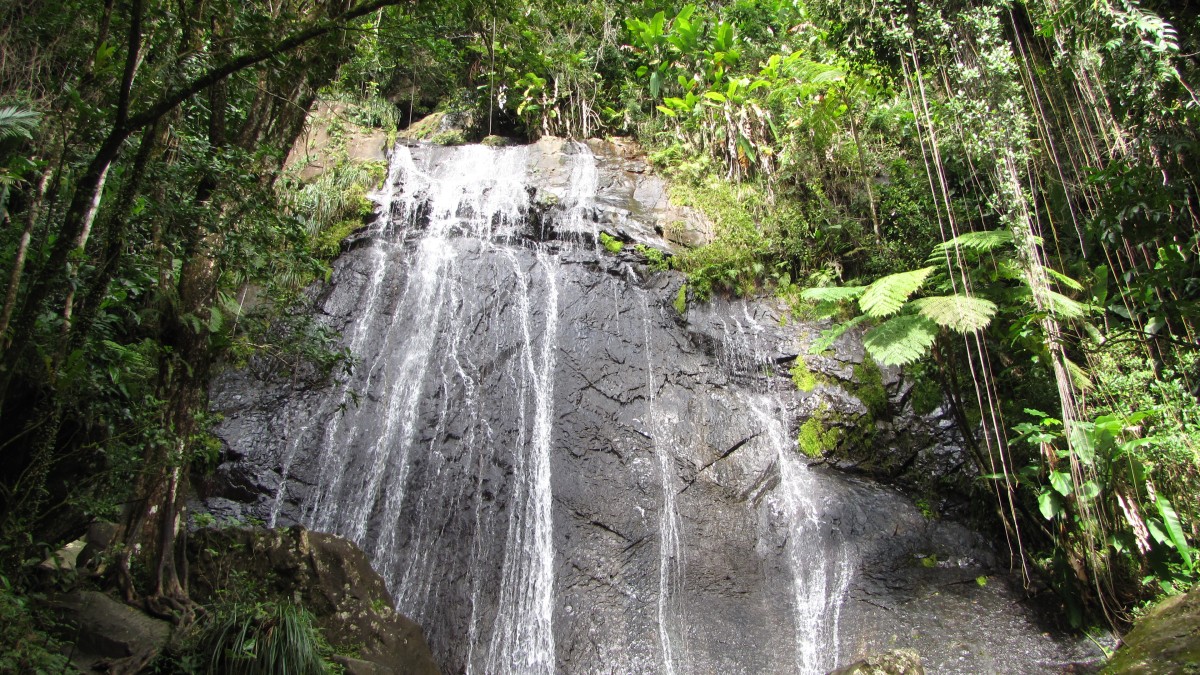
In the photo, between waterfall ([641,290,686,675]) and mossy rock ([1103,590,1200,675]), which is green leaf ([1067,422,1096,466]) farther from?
waterfall ([641,290,686,675])

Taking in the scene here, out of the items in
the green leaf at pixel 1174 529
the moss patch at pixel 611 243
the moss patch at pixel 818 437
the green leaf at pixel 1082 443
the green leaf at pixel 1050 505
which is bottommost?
the green leaf at pixel 1174 529

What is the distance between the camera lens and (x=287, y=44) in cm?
308

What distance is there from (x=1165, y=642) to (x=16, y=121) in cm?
794

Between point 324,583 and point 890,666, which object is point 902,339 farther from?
point 324,583

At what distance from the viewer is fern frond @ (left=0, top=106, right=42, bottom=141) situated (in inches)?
160

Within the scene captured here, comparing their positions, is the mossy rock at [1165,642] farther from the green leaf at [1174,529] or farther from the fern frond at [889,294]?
the fern frond at [889,294]

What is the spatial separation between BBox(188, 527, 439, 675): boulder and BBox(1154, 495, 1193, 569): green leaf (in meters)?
5.55

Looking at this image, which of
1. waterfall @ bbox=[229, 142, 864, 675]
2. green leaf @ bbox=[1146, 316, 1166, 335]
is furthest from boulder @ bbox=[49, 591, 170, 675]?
green leaf @ bbox=[1146, 316, 1166, 335]

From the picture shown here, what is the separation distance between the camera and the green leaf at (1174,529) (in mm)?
4602

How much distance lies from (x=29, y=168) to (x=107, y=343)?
125cm

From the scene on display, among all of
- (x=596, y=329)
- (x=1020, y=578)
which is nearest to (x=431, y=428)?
(x=596, y=329)

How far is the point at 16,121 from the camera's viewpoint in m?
4.11

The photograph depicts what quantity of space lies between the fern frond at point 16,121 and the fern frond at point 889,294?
618cm

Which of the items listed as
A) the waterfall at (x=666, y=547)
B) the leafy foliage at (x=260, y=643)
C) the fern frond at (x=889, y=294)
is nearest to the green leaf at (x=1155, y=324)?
the fern frond at (x=889, y=294)
